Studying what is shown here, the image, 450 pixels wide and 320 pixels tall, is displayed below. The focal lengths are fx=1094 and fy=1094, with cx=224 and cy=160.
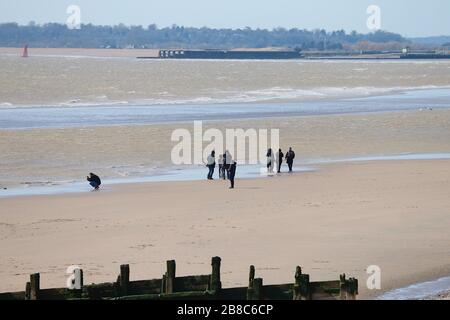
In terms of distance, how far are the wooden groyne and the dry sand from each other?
2612 millimetres

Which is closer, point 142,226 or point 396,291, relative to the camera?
point 396,291

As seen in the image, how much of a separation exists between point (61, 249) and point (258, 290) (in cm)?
709

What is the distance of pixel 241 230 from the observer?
21.9 meters

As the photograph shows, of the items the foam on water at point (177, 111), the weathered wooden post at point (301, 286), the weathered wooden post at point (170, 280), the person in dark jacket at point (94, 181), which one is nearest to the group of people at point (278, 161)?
the person in dark jacket at point (94, 181)

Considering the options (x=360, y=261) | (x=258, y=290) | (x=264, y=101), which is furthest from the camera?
(x=264, y=101)

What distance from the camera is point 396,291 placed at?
16844mm

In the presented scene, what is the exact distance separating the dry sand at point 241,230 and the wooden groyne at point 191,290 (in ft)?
8.57

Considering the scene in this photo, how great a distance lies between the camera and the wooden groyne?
13.5 meters

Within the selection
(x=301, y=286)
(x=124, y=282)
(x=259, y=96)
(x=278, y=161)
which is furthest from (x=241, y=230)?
(x=259, y=96)

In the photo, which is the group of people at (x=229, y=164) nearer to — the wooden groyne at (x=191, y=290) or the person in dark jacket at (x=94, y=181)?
the person in dark jacket at (x=94, y=181)
